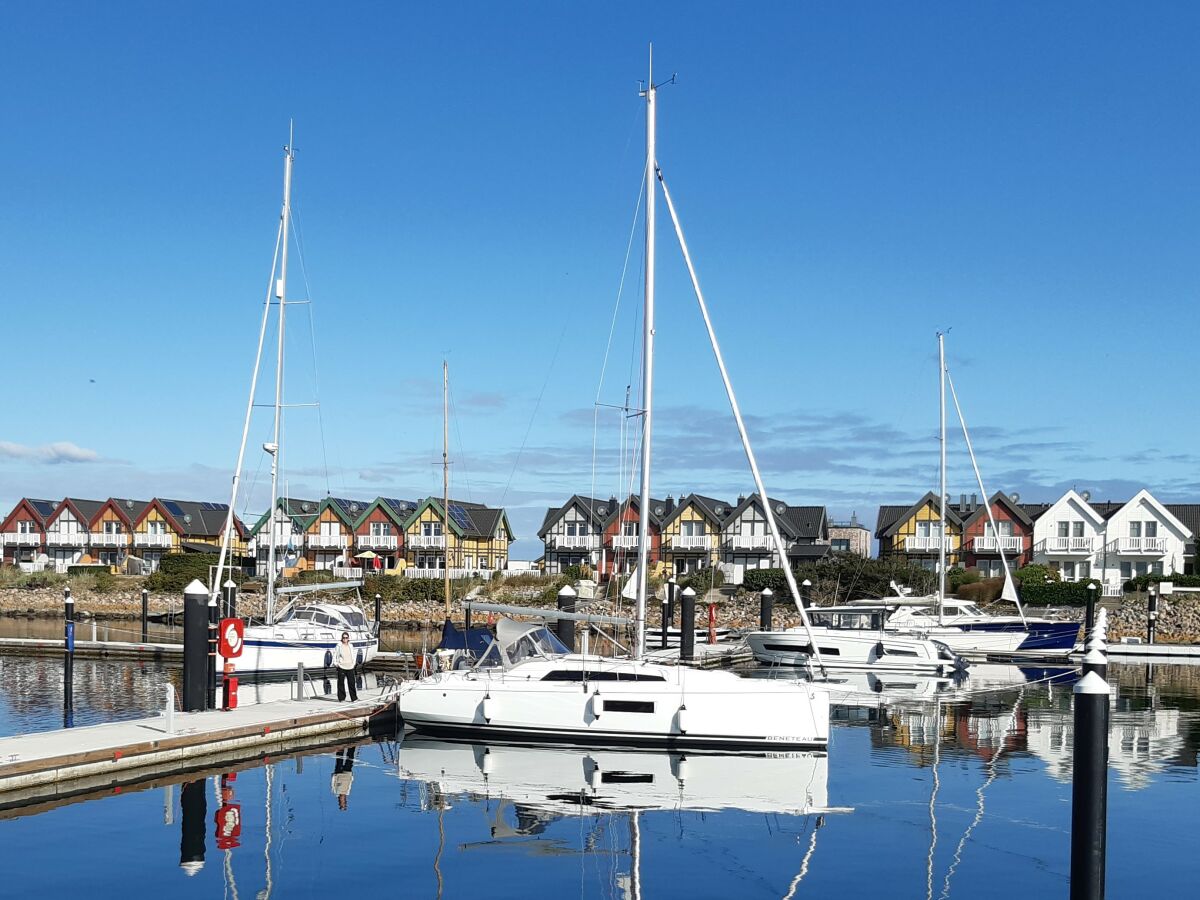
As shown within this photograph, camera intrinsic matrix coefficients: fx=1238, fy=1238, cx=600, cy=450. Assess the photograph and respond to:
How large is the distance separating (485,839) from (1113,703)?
24016 millimetres

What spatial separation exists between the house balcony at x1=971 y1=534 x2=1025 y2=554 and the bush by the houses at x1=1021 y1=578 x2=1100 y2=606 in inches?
709

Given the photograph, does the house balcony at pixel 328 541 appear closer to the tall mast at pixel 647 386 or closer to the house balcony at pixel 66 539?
the house balcony at pixel 66 539

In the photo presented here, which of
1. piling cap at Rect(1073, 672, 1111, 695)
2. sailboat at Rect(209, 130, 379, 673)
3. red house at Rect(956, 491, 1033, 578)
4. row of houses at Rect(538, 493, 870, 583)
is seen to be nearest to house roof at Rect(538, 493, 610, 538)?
row of houses at Rect(538, 493, 870, 583)

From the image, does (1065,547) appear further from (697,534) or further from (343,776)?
(343,776)

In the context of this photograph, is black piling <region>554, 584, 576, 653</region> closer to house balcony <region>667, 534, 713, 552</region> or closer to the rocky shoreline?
the rocky shoreline

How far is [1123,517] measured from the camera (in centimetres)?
8369

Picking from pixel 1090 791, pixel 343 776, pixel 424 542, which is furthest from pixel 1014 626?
pixel 424 542

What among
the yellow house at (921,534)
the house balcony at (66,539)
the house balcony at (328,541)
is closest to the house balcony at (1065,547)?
the yellow house at (921,534)

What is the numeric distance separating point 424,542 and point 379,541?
4.31m

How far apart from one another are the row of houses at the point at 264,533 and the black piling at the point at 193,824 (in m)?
75.3

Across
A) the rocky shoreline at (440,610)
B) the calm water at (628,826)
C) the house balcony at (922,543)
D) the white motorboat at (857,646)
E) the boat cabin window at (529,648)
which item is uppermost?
the boat cabin window at (529,648)

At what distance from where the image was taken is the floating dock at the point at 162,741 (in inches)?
776

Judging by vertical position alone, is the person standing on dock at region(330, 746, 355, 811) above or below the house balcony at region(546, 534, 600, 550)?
below

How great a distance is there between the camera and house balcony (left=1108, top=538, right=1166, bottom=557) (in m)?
82.2
